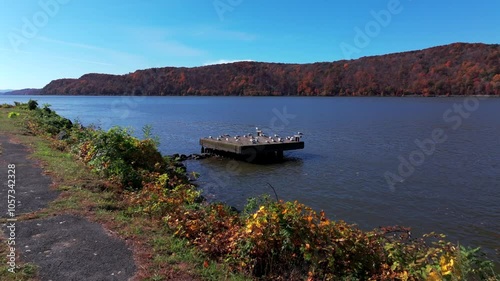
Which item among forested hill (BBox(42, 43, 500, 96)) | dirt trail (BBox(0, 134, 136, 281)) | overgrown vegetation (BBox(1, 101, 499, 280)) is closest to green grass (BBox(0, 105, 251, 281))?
overgrown vegetation (BBox(1, 101, 499, 280))

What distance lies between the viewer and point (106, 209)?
319 inches

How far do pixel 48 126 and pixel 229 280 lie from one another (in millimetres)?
21968

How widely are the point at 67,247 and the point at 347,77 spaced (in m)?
166

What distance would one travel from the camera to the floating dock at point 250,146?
81.0 feet

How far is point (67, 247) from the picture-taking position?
6004 millimetres

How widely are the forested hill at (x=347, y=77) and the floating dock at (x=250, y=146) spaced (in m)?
125

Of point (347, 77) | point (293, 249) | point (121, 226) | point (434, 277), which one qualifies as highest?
point (347, 77)

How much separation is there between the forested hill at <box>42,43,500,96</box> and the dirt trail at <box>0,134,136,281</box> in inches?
5681

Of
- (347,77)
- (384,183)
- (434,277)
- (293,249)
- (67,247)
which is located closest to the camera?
(434,277)

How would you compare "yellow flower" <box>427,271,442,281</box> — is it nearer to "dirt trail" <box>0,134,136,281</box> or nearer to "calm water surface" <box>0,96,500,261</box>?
"dirt trail" <box>0,134,136,281</box>

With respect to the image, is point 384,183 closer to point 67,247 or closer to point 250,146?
point 250,146

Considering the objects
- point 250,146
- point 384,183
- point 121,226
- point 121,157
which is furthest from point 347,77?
point 121,226

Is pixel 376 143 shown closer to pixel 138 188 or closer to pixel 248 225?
pixel 138 188

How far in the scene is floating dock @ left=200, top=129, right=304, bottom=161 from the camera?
24.7m
